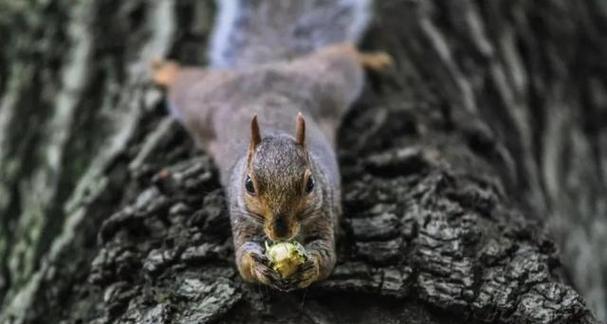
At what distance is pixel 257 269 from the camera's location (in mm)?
2691

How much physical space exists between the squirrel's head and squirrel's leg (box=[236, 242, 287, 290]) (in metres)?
0.09

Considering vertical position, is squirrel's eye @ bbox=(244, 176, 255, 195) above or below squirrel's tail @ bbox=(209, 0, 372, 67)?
below

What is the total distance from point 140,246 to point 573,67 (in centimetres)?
268

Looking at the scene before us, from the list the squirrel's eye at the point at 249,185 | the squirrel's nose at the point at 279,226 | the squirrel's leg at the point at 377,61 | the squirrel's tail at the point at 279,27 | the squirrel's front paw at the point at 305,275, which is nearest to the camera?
the squirrel's front paw at the point at 305,275

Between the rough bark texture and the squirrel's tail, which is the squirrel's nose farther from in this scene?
the squirrel's tail

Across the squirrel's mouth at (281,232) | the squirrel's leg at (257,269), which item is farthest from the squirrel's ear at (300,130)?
the squirrel's leg at (257,269)

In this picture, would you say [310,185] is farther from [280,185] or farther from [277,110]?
[277,110]

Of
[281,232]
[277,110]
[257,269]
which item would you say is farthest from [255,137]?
[277,110]

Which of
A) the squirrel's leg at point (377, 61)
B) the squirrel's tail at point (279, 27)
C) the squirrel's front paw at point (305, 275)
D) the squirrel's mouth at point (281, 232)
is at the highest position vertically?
the squirrel's tail at point (279, 27)

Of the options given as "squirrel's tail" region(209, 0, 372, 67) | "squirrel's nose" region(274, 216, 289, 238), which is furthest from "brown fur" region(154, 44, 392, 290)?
"squirrel's tail" region(209, 0, 372, 67)

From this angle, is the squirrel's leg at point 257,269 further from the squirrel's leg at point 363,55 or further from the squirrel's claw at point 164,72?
the squirrel's leg at point 363,55

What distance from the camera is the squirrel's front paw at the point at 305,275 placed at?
2.68 m

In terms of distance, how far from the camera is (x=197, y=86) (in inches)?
158

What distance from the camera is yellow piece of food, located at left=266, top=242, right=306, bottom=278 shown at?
2711 millimetres
